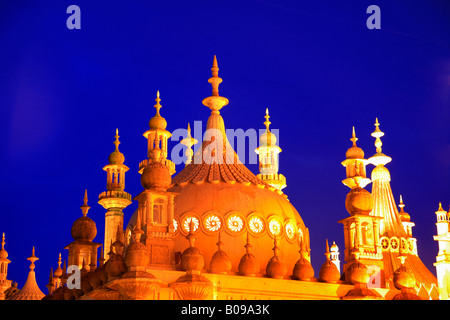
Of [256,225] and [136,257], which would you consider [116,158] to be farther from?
[136,257]

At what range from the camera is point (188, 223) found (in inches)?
1340

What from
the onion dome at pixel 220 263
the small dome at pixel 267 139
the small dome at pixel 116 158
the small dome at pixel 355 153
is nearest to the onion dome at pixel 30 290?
the small dome at pixel 116 158

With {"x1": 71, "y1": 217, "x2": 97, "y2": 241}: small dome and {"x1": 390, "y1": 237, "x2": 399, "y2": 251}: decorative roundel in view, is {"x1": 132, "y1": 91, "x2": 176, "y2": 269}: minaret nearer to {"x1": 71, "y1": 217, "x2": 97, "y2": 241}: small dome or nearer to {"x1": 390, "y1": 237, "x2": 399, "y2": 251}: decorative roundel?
{"x1": 71, "y1": 217, "x2": 97, "y2": 241}: small dome

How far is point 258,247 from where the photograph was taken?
1351 inches

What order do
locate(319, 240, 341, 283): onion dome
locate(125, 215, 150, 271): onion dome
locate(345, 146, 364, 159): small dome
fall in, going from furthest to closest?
locate(345, 146, 364, 159): small dome < locate(319, 240, 341, 283): onion dome < locate(125, 215, 150, 271): onion dome

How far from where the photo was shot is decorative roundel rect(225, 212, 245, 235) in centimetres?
3422

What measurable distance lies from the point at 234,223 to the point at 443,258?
1619 cm

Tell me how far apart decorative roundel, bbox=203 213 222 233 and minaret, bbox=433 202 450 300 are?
15798 mm

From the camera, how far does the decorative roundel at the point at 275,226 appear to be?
3509 centimetres

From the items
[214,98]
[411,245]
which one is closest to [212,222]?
[214,98]

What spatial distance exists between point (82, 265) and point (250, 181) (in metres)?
8.80

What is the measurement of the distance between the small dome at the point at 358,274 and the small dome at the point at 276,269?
2879mm

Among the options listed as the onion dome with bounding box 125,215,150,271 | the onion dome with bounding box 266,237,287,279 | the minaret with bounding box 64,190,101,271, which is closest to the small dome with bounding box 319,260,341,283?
the onion dome with bounding box 266,237,287,279
